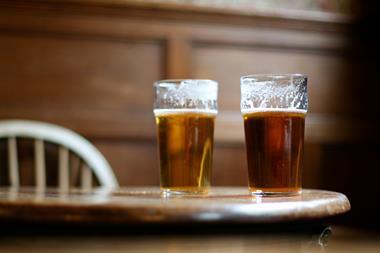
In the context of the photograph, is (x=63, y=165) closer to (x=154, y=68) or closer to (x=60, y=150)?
(x=60, y=150)

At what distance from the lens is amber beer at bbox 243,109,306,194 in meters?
0.96

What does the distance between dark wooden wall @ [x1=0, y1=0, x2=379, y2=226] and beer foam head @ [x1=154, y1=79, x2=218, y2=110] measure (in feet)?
3.59

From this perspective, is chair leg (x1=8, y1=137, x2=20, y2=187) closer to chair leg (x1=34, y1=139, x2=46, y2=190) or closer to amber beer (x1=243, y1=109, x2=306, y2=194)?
chair leg (x1=34, y1=139, x2=46, y2=190)

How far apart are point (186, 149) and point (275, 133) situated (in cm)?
16

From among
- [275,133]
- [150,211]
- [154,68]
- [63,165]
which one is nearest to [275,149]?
[275,133]

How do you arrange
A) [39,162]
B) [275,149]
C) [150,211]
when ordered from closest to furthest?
[150,211] → [275,149] → [39,162]

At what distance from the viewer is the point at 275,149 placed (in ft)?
3.15

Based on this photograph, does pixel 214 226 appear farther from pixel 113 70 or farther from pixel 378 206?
pixel 378 206

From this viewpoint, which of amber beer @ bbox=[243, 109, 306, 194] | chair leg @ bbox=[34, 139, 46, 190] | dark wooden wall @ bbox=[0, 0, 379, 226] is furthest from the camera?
dark wooden wall @ bbox=[0, 0, 379, 226]

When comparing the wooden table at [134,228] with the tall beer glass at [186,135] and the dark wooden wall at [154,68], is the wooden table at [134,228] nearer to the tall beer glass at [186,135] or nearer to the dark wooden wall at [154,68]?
the tall beer glass at [186,135]

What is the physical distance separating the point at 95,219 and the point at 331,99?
1.85m

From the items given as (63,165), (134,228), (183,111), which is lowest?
(63,165)

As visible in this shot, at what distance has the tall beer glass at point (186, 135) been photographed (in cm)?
101

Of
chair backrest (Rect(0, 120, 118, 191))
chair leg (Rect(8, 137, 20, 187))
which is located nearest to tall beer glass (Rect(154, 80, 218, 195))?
chair backrest (Rect(0, 120, 118, 191))
